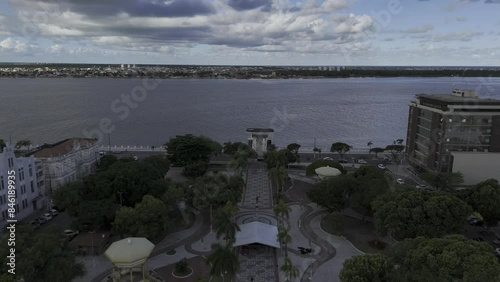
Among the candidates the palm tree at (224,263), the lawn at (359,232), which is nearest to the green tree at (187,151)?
the lawn at (359,232)

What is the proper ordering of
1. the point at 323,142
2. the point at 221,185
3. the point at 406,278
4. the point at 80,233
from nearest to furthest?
the point at 406,278 < the point at 80,233 < the point at 221,185 < the point at 323,142

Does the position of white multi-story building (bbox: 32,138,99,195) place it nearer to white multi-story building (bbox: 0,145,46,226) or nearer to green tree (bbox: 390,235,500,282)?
white multi-story building (bbox: 0,145,46,226)

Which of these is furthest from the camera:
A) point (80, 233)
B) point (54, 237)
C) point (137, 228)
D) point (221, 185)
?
point (221, 185)

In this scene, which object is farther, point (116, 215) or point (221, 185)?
point (221, 185)

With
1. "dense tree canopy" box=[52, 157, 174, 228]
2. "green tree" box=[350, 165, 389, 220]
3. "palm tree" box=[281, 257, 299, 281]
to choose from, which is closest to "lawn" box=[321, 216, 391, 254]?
"green tree" box=[350, 165, 389, 220]

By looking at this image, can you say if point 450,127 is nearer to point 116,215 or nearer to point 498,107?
point 498,107

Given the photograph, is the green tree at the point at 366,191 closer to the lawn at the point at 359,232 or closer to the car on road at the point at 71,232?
the lawn at the point at 359,232

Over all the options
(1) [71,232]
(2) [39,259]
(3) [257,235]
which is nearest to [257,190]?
(3) [257,235]

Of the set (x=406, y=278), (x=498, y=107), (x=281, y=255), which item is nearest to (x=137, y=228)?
(x=281, y=255)
